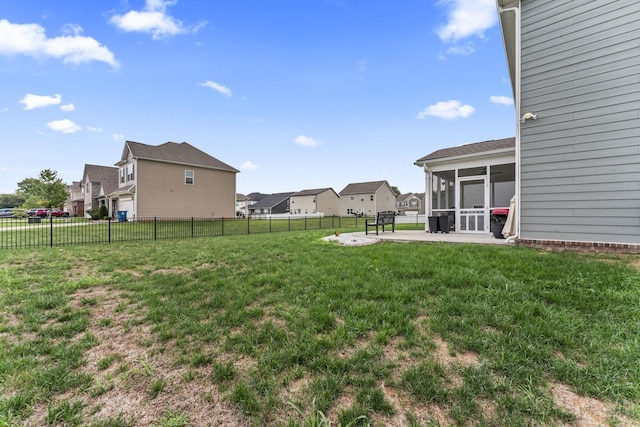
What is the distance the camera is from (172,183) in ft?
74.1

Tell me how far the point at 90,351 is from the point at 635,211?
8595 millimetres

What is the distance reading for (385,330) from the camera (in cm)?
254

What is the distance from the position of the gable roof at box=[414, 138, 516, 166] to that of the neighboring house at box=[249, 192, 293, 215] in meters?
44.1

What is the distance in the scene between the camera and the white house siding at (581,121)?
528 centimetres

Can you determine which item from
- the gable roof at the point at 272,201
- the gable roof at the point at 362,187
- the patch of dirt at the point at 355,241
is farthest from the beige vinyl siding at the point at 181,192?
the gable roof at the point at 272,201

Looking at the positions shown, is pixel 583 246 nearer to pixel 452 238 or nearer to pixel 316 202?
pixel 452 238

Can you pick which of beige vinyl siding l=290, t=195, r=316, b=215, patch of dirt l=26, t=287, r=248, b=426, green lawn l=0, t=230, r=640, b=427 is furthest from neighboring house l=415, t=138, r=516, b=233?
beige vinyl siding l=290, t=195, r=316, b=215

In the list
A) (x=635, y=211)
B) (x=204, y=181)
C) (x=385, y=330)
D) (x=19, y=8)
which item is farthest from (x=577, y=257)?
(x=204, y=181)

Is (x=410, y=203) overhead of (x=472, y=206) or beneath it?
overhead

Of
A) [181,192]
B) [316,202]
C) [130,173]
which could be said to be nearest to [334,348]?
[181,192]

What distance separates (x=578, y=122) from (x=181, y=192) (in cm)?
2414

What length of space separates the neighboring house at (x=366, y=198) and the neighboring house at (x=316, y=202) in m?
1.48

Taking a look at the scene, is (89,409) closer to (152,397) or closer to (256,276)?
(152,397)

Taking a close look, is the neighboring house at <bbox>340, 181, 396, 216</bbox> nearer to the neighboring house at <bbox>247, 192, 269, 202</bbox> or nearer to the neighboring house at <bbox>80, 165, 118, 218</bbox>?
the neighboring house at <bbox>247, 192, 269, 202</bbox>
